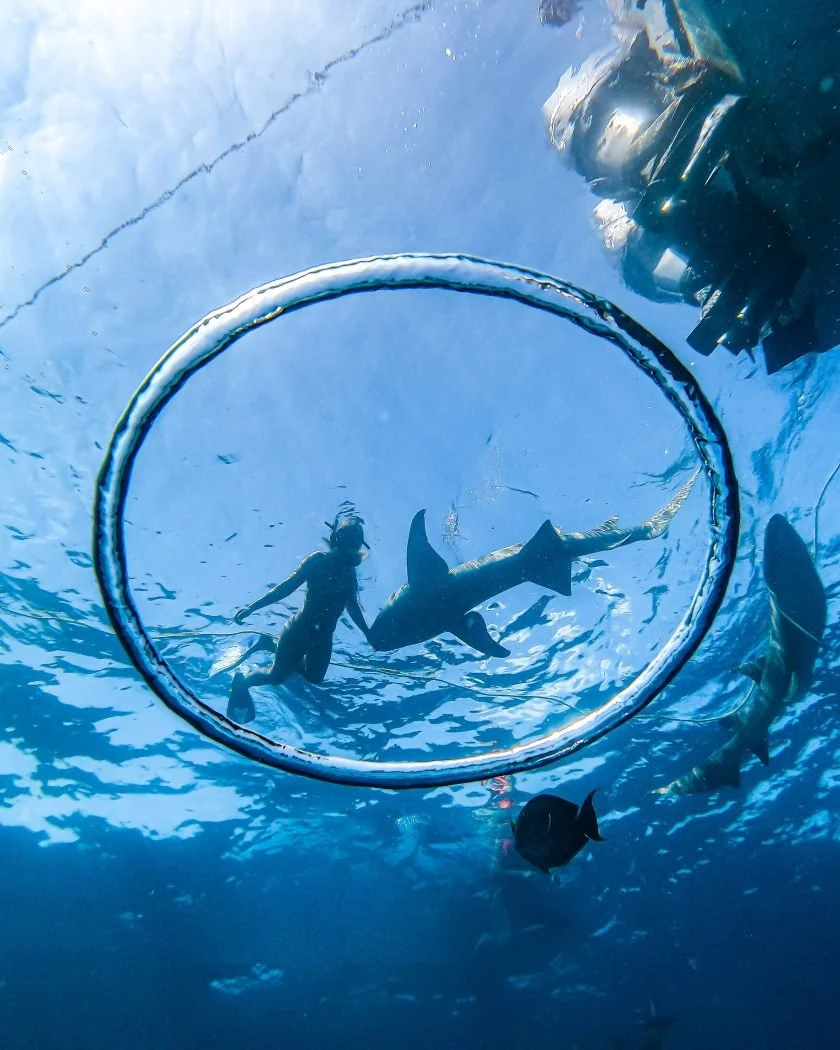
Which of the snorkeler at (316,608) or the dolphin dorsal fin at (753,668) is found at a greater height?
the snorkeler at (316,608)

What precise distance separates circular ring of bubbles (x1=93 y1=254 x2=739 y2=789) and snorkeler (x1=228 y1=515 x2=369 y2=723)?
4137 mm

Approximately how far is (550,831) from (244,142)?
7919 mm

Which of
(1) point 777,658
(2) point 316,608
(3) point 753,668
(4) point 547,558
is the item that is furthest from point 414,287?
(1) point 777,658

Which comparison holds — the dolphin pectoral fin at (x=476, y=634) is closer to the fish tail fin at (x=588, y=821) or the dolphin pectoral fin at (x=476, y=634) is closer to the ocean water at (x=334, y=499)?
the ocean water at (x=334, y=499)

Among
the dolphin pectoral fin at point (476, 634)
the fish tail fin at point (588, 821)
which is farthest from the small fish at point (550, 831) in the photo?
the dolphin pectoral fin at point (476, 634)

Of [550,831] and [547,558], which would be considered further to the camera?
[547,558]

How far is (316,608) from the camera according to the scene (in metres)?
8.44

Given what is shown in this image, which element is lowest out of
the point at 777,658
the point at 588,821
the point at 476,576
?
the point at 588,821

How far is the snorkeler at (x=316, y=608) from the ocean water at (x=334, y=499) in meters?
0.22

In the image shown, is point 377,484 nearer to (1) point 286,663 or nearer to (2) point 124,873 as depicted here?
(1) point 286,663

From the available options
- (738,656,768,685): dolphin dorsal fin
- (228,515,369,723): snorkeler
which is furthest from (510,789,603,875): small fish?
(738,656,768,685): dolphin dorsal fin

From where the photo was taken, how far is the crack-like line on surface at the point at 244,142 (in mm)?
5789

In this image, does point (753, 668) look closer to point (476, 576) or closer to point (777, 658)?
point (777, 658)

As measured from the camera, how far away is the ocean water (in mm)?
6188
